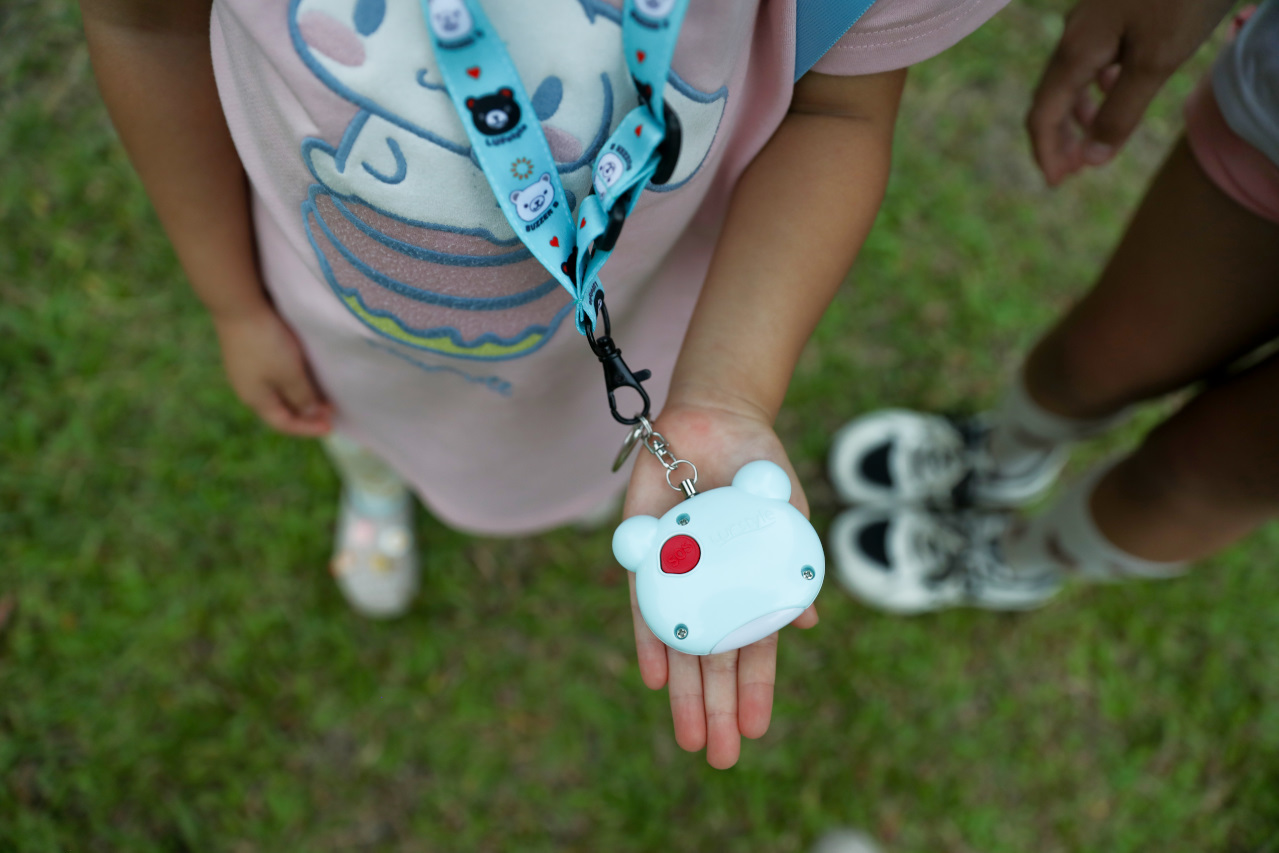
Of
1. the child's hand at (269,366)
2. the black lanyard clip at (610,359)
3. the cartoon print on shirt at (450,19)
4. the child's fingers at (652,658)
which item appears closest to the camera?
the cartoon print on shirt at (450,19)

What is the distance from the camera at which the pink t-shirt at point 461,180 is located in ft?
2.18

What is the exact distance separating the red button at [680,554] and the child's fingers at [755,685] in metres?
0.12

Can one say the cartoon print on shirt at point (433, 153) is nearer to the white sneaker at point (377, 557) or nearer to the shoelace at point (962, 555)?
the white sneaker at point (377, 557)

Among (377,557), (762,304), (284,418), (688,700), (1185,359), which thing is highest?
(762,304)

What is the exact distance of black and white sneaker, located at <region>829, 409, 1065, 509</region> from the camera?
1937 mm

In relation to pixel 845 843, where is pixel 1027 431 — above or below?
above

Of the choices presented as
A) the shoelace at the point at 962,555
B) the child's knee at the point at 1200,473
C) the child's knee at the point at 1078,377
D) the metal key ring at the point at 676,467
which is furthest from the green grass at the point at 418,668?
the metal key ring at the point at 676,467

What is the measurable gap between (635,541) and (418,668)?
1.16 meters

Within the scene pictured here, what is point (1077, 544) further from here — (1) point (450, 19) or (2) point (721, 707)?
(1) point (450, 19)

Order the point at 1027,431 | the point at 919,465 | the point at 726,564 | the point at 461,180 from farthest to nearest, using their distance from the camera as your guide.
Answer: the point at 919,465 < the point at 1027,431 < the point at 726,564 < the point at 461,180

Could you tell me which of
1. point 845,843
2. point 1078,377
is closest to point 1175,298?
point 1078,377

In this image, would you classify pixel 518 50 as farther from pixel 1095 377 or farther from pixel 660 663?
pixel 1095 377

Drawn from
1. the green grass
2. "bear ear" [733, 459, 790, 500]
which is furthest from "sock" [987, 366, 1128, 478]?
"bear ear" [733, 459, 790, 500]

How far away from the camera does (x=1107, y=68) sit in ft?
3.64
